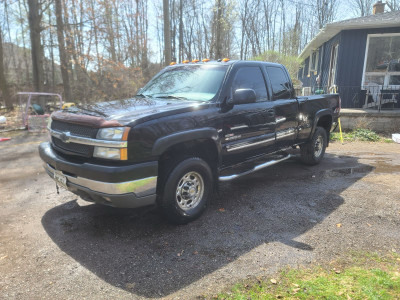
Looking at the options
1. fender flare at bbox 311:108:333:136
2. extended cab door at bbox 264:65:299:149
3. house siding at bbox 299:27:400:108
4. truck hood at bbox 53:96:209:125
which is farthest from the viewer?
house siding at bbox 299:27:400:108

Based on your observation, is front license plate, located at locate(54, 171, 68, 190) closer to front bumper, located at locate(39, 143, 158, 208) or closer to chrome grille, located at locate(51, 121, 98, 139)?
front bumper, located at locate(39, 143, 158, 208)

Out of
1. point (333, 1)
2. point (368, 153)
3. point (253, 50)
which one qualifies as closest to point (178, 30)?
point (253, 50)

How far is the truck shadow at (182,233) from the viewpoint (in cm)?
282

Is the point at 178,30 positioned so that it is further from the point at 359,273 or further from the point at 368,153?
the point at 359,273

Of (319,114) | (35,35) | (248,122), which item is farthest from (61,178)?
(35,35)

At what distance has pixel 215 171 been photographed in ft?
13.2

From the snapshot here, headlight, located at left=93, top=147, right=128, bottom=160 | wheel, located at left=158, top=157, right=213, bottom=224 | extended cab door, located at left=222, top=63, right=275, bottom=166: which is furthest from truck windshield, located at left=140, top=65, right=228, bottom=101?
headlight, located at left=93, top=147, right=128, bottom=160

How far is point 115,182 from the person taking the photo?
9.63 feet

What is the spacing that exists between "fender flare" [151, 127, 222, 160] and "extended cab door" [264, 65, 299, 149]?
1.62 meters

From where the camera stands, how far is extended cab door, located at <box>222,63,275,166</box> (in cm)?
407

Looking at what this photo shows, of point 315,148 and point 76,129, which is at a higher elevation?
point 76,129

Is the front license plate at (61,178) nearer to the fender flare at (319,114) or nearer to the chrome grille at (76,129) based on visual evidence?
the chrome grille at (76,129)

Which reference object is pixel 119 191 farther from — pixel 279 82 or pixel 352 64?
pixel 352 64

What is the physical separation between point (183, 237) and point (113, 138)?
1.38 m
